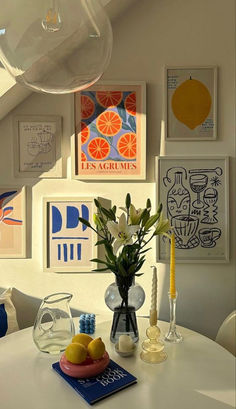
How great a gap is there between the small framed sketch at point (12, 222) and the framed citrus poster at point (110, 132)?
0.29 metres

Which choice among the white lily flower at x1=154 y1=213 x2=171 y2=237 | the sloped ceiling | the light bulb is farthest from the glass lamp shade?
the sloped ceiling

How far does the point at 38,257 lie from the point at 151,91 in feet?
3.06

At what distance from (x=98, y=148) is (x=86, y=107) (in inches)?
7.6

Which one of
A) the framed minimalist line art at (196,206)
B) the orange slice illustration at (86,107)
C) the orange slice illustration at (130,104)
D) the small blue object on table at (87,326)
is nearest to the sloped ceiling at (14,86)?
the orange slice illustration at (86,107)

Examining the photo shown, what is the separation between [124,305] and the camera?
50.4 inches

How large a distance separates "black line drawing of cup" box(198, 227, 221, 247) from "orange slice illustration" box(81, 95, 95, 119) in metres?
0.74

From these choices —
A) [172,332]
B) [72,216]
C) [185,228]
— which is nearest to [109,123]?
[72,216]

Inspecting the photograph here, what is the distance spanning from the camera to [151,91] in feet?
5.52

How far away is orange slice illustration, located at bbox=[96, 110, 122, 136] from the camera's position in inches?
66.3

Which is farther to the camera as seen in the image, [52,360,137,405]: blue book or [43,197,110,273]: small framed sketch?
[43,197,110,273]: small framed sketch

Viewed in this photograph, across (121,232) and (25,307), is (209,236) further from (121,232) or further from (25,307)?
(25,307)

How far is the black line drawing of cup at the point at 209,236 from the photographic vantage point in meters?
1.70

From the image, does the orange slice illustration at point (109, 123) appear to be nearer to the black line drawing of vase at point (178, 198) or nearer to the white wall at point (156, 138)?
the white wall at point (156, 138)

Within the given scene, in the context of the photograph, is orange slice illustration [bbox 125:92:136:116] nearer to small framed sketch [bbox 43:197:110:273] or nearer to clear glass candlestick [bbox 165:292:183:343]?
small framed sketch [bbox 43:197:110:273]
